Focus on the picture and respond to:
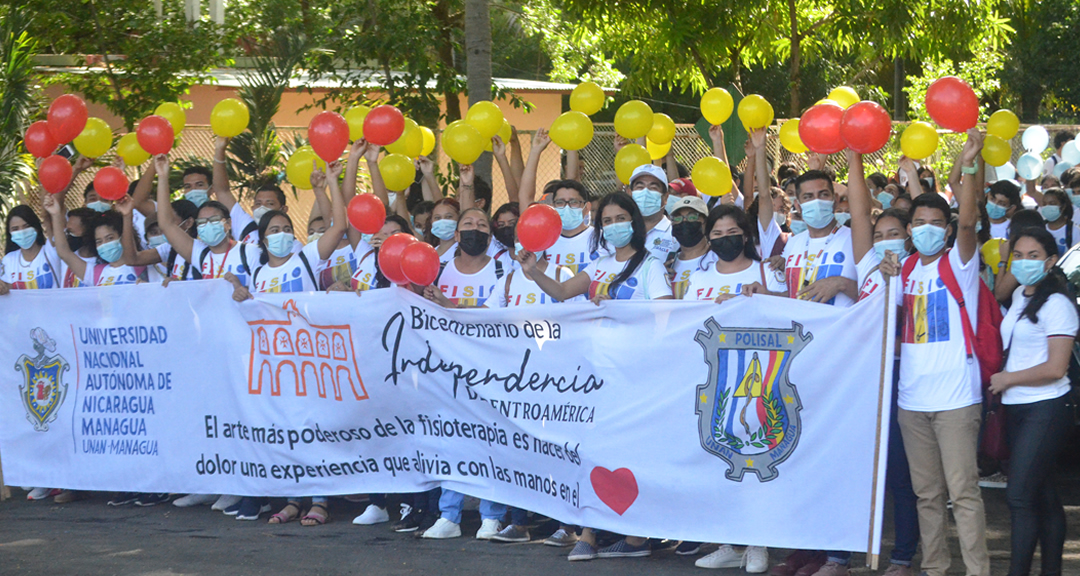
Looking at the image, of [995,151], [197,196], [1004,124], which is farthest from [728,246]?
[197,196]

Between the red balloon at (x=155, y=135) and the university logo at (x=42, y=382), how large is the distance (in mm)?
1419

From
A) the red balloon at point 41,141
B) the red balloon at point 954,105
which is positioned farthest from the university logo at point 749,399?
the red balloon at point 41,141

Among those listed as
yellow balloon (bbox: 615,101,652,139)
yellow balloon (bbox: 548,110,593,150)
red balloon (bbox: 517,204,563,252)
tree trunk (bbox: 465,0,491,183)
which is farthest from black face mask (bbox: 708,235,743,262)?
tree trunk (bbox: 465,0,491,183)

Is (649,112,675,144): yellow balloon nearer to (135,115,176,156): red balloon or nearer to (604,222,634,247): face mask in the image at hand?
(604,222,634,247): face mask

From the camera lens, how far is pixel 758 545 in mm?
5488

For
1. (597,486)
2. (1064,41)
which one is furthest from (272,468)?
(1064,41)

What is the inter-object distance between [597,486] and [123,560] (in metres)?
2.57

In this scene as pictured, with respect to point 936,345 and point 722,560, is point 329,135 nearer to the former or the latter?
point 722,560

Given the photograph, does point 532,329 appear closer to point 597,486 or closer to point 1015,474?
point 597,486

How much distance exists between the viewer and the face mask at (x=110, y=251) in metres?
7.46

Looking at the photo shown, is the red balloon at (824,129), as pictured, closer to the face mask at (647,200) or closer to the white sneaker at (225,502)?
the face mask at (647,200)

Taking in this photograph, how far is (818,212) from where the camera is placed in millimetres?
5703

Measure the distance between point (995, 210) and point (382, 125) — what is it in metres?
4.23

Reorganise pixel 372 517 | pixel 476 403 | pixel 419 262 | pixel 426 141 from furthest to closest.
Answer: pixel 426 141 → pixel 372 517 → pixel 476 403 → pixel 419 262
